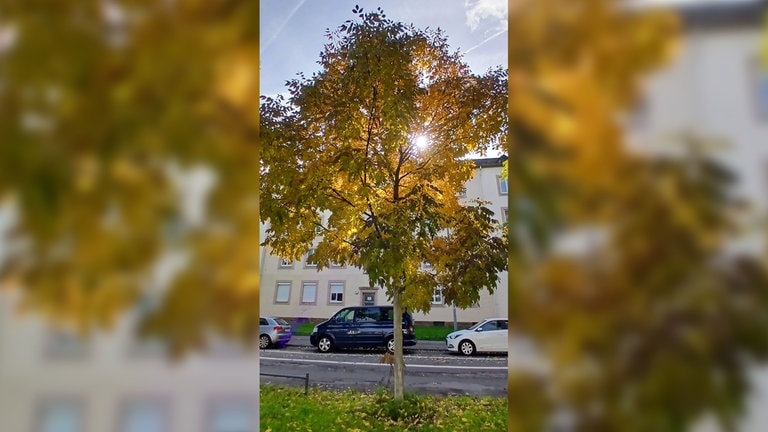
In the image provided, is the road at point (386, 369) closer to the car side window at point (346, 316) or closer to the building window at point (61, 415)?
the car side window at point (346, 316)

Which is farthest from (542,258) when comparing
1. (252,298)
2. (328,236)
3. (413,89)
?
(328,236)

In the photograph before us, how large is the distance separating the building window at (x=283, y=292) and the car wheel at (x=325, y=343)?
825mm

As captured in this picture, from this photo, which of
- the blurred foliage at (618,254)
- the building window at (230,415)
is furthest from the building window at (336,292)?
the blurred foliage at (618,254)

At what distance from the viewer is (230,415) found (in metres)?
0.58

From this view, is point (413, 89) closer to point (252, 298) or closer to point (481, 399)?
point (252, 298)

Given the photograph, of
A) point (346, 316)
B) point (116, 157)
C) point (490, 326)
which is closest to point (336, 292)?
point (346, 316)

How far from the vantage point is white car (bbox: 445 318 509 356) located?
10.8 feet

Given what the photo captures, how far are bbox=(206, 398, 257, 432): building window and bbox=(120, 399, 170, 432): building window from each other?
56 mm

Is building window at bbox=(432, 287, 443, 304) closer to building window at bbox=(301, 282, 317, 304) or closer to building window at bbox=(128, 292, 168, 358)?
building window at bbox=(301, 282, 317, 304)

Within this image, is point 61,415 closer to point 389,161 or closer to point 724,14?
point 724,14

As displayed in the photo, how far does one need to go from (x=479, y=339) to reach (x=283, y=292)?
5.59 feet

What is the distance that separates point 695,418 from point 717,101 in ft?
0.90

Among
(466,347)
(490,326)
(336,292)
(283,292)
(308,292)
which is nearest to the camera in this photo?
(283,292)

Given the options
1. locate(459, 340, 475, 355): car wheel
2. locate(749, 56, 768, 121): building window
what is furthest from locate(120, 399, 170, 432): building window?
locate(459, 340, 475, 355): car wheel
